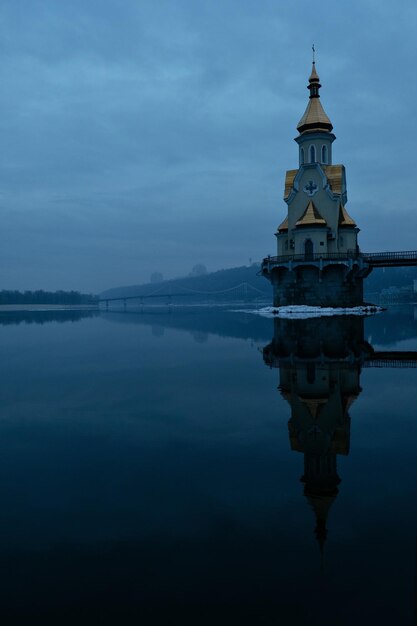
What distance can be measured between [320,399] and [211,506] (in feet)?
18.3

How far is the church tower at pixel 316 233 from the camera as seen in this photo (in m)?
50.0

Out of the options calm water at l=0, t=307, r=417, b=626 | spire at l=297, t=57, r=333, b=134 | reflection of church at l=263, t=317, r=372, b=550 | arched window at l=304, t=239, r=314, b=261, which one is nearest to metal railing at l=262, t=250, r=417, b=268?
arched window at l=304, t=239, r=314, b=261

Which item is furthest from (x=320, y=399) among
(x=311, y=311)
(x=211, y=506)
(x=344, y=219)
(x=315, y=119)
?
(x=315, y=119)

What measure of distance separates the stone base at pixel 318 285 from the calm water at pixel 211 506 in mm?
40266

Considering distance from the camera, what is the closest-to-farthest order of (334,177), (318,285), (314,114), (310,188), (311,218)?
(311,218)
(318,285)
(310,188)
(334,177)
(314,114)

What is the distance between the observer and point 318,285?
51.1 metres

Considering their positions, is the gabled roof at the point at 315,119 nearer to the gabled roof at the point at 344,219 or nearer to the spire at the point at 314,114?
the spire at the point at 314,114

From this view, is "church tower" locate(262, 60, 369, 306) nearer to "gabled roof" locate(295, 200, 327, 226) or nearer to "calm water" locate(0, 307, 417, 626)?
"gabled roof" locate(295, 200, 327, 226)

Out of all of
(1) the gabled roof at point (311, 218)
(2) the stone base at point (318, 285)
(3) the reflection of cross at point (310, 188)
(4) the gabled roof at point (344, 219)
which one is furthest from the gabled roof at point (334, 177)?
(2) the stone base at point (318, 285)

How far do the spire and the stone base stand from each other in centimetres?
1673

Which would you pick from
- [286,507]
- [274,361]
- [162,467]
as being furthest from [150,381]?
[286,507]

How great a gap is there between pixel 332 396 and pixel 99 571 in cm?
759

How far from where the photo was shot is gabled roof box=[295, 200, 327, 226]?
49.6m

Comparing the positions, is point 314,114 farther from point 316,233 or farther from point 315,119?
point 316,233
